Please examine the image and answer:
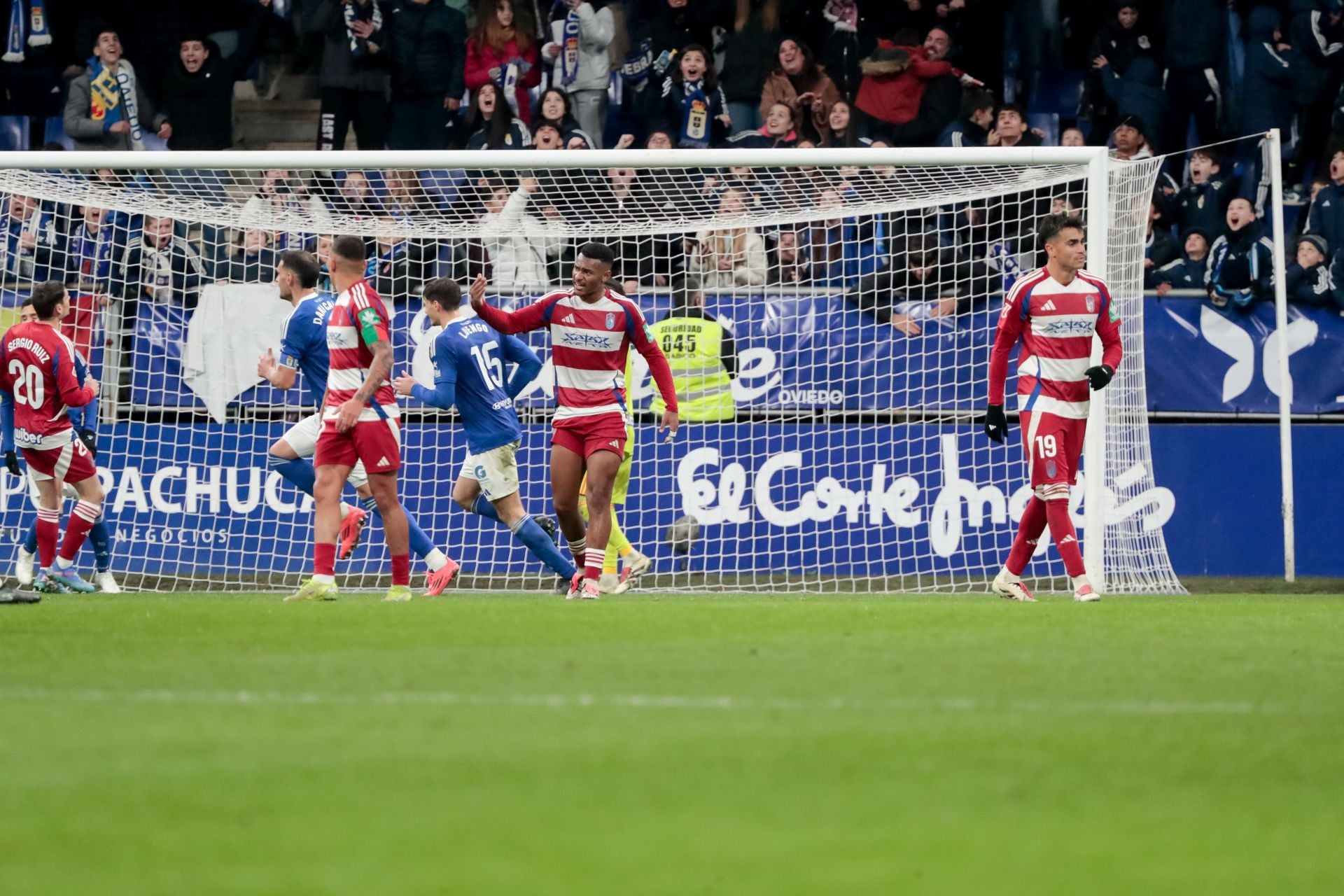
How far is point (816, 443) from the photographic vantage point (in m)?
13.9

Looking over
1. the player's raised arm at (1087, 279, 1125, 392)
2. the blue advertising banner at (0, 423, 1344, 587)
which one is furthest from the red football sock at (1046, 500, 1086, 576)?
the blue advertising banner at (0, 423, 1344, 587)

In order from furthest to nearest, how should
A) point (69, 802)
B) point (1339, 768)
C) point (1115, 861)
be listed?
1. point (1339, 768)
2. point (69, 802)
3. point (1115, 861)

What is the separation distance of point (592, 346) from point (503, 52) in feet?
26.2

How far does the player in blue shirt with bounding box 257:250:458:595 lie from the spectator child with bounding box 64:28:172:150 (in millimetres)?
6889

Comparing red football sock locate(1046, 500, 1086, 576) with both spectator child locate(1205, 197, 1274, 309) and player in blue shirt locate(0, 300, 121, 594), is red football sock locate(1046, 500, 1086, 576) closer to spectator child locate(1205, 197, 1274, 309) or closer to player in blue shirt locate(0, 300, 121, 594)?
spectator child locate(1205, 197, 1274, 309)

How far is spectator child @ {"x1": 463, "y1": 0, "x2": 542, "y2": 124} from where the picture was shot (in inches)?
696

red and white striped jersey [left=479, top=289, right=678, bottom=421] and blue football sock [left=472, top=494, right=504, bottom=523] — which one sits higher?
red and white striped jersey [left=479, top=289, right=678, bottom=421]

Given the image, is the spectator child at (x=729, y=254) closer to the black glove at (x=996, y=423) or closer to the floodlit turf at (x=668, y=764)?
the black glove at (x=996, y=423)

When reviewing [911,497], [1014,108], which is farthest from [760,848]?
[1014,108]

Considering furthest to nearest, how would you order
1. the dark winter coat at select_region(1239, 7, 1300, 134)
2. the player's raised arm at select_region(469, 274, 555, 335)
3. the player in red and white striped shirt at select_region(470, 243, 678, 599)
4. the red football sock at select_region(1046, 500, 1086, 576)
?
the dark winter coat at select_region(1239, 7, 1300, 134)
the red football sock at select_region(1046, 500, 1086, 576)
the player in red and white striped shirt at select_region(470, 243, 678, 599)
the player's raised arm at select_region(469, 274, 555, 335)

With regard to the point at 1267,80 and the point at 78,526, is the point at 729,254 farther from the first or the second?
the point at 1267,80

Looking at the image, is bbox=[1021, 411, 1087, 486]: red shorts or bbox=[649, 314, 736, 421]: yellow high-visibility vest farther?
bbox=[649, 314, 736, 421]: yellow high-visibility vest

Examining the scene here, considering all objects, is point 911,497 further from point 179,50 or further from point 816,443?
point 179,50

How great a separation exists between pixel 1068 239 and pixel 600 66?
7.74 metres
